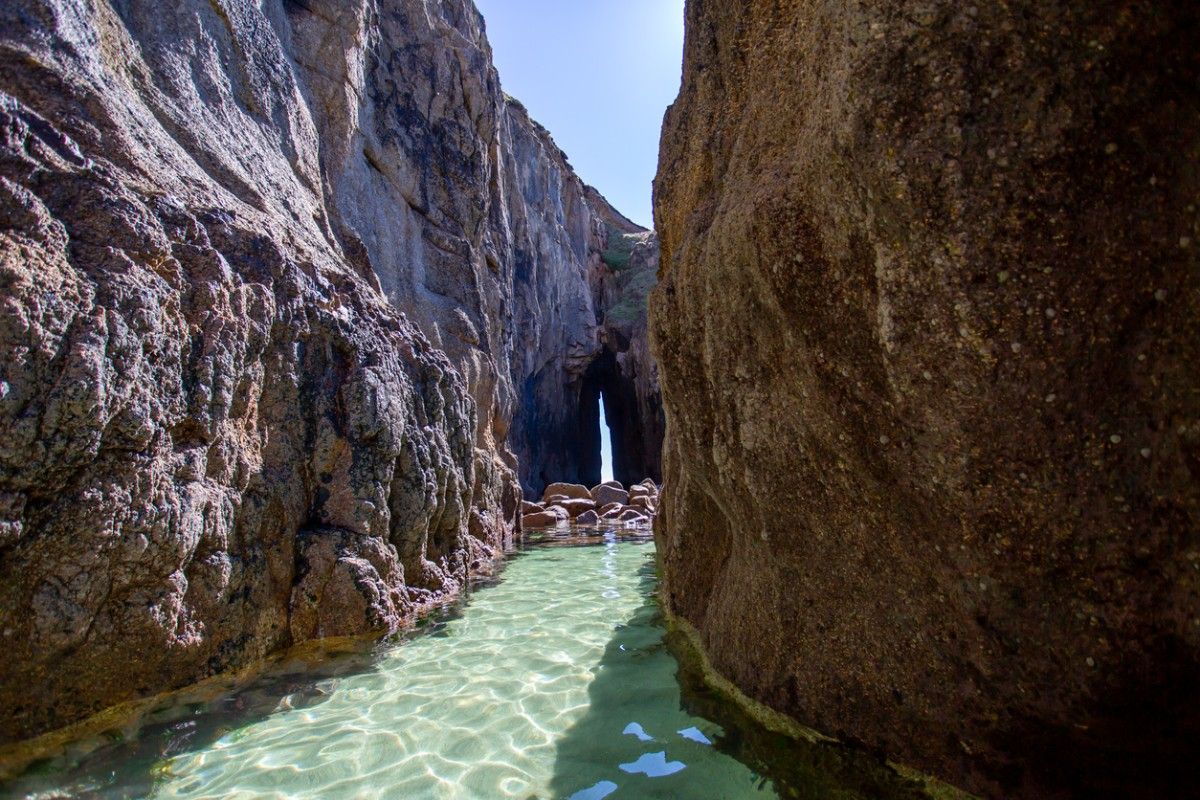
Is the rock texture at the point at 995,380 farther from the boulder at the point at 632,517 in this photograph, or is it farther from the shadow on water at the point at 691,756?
the boulder at the point at 632,517

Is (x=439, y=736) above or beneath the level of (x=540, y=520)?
beneath

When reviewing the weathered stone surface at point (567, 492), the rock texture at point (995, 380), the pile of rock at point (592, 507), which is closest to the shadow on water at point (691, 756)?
the rock texture at point (995, 380)

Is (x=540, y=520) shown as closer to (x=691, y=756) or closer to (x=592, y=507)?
(x=592, y=507)

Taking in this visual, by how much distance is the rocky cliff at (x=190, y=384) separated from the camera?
3.09 m

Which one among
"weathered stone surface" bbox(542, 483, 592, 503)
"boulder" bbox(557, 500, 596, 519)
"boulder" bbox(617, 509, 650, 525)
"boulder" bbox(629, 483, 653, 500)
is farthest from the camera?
"boulder" bbox(629, 483, 653, 500)

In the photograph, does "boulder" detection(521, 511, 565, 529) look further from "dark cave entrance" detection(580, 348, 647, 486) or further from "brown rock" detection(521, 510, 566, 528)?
"dark cave entrance" detection(580, 348, 647, 486)

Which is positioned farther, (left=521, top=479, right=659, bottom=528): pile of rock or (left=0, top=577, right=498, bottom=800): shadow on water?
(left=521, top=479, right=659, bottom=528): pile of rock

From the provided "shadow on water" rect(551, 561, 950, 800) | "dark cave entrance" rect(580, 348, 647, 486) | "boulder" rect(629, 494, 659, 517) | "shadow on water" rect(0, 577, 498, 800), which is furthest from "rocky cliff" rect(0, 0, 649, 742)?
"dark cave entrance" rect(580, 348, 647, 486)

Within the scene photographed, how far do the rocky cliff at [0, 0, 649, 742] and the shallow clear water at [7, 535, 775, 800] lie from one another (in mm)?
448

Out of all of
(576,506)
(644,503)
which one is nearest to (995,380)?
(576,506)

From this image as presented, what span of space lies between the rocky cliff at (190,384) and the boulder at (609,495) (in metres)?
10.1

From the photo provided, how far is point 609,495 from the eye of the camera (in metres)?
20.2

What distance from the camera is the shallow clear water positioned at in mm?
2758

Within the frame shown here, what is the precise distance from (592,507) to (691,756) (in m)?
15.9
